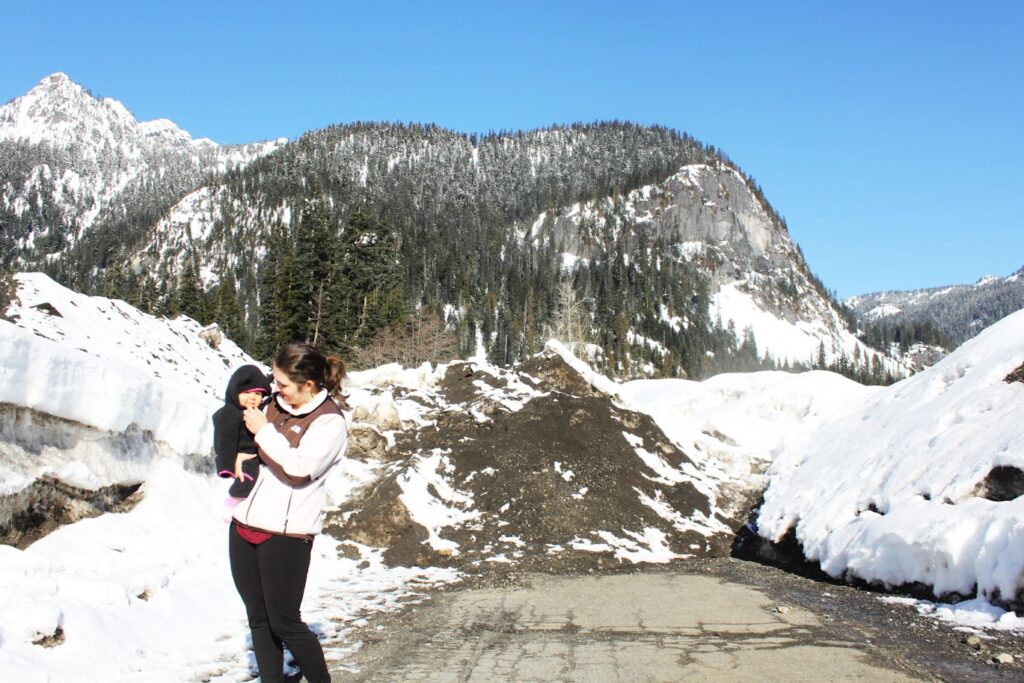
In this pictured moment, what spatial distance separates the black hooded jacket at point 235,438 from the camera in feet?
11.3

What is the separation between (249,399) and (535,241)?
5776 inches

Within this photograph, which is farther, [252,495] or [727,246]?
[727,246]

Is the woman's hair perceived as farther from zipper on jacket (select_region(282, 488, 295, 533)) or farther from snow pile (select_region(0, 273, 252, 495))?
snow pile (select_region(0, 273, 252, 495))

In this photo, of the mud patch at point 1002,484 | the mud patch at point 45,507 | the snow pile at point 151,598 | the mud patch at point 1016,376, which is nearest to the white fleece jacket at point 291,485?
the snow pile at point 151,598

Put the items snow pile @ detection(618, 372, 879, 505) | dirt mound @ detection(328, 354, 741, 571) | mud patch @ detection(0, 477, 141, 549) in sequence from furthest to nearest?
snow pile @ detection(618, 372, 879, 505)
dirt mound @ detection(328, 354, 741, 571)
mud patch @ detection(0, 477, 141, 549)

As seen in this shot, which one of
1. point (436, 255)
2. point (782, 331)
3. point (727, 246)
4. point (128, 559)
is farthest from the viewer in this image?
point (727, 246)

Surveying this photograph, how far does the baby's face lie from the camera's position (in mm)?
3514

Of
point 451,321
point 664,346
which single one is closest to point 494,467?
point 451,321

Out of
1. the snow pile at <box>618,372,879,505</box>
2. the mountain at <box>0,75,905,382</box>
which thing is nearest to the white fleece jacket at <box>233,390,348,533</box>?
the snow pile at <box>618,372,879,505</box>

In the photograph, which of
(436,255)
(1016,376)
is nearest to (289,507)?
(1016,376)

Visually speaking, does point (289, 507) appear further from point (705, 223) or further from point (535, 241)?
point (705, 223)

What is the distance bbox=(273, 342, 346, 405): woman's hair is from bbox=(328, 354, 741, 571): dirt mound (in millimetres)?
7007

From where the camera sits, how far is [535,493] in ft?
41.1

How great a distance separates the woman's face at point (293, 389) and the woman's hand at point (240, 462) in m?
0.35
